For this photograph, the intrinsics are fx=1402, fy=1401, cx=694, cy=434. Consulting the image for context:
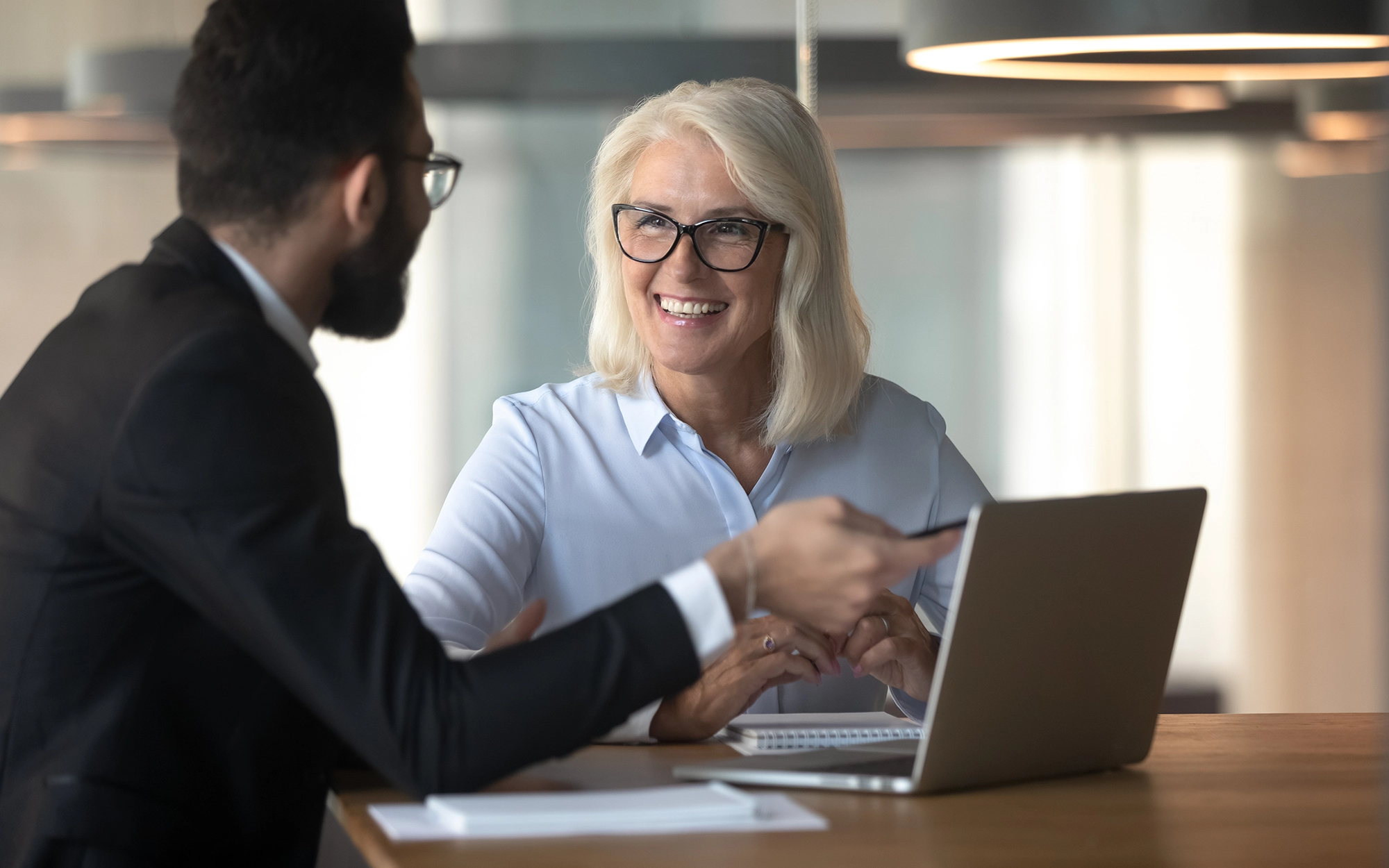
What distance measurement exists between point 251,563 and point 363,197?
0.38 m

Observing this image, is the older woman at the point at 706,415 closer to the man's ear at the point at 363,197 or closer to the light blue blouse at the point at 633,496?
the light blue blouse at the point at 633,496

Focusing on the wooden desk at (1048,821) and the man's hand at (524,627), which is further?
the man's hand at (524,627)

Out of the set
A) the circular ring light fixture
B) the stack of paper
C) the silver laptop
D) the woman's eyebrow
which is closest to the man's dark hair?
the stack of paper

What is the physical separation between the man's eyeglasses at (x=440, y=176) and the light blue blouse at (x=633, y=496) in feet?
1.84

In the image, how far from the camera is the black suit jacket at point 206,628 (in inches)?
41.5

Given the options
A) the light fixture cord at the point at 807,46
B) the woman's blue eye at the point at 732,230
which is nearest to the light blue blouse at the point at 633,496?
the woman's blue eye at the point at 732,230

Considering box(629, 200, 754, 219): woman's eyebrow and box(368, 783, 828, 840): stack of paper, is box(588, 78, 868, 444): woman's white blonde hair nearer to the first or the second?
box(629, 200, 754, 219): woman's eyebrow

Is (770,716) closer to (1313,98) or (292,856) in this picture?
(292,856)

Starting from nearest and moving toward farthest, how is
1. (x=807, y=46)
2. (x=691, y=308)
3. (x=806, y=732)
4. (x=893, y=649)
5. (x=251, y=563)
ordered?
(x=251, y=563)
(x=806, y=732)
(x=893, y=649)
(x=691, y=308)
(x=807, y=46)

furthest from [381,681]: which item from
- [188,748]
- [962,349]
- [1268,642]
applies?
[1268,642]

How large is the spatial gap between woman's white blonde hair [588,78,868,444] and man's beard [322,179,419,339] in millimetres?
714

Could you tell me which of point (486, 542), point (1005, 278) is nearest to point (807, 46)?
point (1005, 278)

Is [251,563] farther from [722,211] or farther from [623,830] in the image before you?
[722,211]

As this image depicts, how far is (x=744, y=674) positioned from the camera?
4.90ft
